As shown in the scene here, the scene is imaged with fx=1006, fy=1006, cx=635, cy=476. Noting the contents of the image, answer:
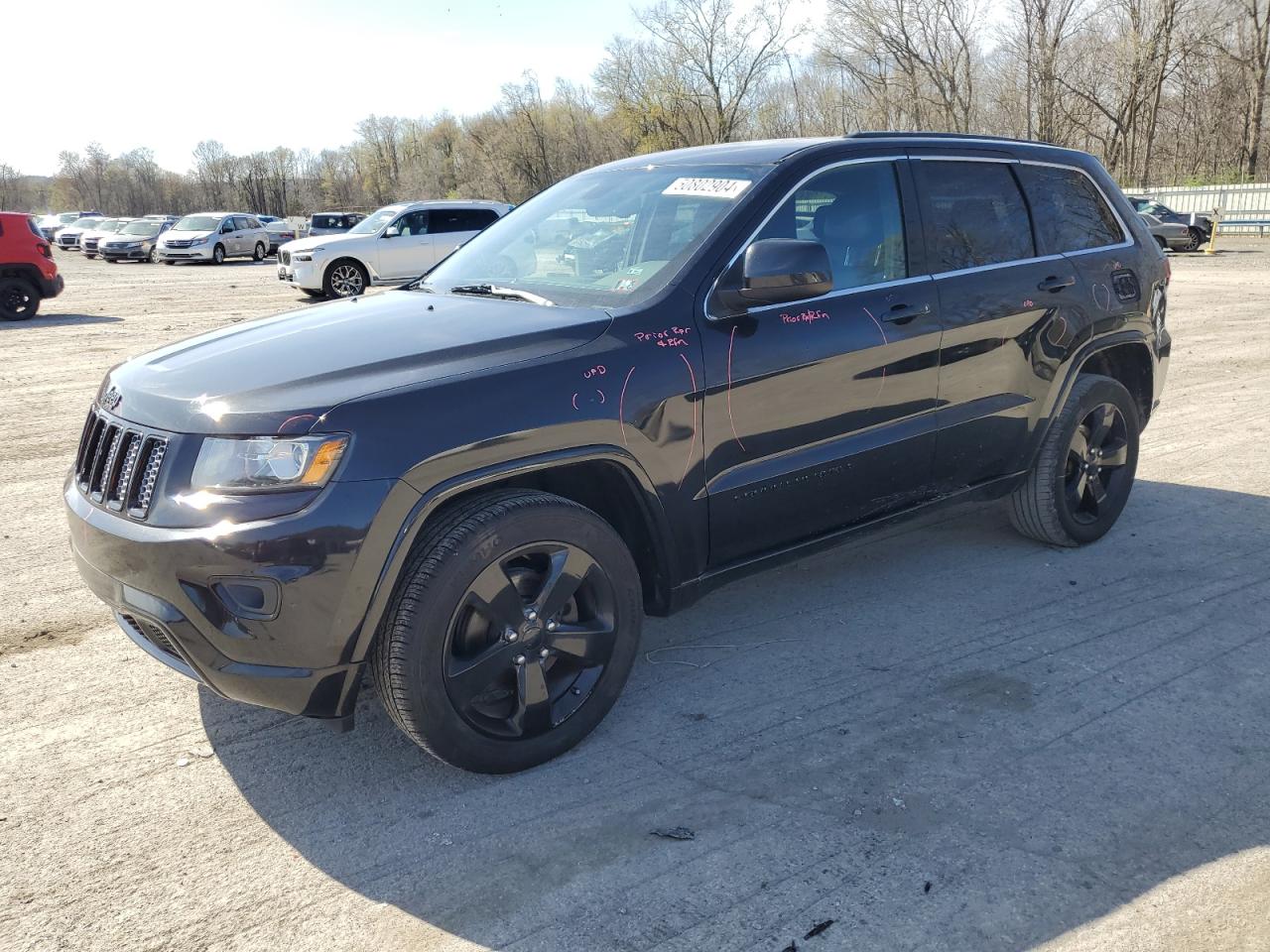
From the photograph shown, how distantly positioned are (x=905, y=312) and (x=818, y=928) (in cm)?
240

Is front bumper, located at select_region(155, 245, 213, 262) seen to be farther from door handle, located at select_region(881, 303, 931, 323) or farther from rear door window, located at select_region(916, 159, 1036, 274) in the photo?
door handle, located at select_region(881, 303, 931, 323)

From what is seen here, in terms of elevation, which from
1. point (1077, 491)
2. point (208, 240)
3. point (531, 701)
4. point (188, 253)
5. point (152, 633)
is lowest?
point (531, 701)

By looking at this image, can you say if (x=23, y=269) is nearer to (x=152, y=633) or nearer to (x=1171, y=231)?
(x=152, y=633)

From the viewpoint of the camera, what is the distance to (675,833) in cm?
287

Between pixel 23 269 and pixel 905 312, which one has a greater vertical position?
pixel 23 269

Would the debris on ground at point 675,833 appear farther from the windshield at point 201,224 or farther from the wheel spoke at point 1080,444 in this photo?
the windshield at point 201,224

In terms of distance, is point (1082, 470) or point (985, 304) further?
point (1082, 470)

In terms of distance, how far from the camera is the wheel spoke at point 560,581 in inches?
122

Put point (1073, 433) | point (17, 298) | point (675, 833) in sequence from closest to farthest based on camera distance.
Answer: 1. point (675, 833)
2. point (1073, 433)
3. point (17, 298)

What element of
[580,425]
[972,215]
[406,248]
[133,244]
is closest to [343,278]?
[406,248]

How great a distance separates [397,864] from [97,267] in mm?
37165

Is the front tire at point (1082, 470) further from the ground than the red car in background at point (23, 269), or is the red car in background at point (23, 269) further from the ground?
the red car in background at point (23, 269)

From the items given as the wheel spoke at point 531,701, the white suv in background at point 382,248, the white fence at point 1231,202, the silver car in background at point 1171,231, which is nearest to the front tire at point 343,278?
the white suv in background at point 382,248

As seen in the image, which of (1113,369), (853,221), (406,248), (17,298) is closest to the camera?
(853,221)
